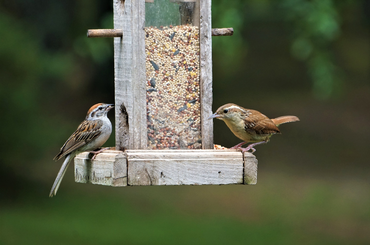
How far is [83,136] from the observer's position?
4938 mm

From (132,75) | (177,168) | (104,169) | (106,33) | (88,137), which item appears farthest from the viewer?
(88,137)

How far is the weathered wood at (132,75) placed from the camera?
4.54 m

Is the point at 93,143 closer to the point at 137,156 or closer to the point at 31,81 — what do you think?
the point at 137,156

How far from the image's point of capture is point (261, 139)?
511cm

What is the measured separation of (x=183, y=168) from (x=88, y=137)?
1315 mm

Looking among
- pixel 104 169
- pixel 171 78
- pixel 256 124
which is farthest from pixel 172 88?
pixel 104 169

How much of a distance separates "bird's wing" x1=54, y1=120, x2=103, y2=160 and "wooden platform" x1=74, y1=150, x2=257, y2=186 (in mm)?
814

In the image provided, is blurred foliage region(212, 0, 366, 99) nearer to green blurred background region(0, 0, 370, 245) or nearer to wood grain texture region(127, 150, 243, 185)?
green blurred background region(0, 0, 370, 245)

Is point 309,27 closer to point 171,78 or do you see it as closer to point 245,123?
point 245,123

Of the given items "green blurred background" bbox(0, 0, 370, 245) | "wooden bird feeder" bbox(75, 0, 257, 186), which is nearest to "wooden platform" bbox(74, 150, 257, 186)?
"wooden bird feeder" bbox(75, 0, 257, 186)

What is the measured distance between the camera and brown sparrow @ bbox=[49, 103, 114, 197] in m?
4.92

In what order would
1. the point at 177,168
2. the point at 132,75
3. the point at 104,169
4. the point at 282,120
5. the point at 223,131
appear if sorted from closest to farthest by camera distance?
the point at 177,168
the point at 104,169
the point at 132,75
the point at 282,120
the point at 223,131

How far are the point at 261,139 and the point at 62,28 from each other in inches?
324

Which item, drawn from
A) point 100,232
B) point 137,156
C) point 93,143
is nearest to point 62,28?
point 100,232
